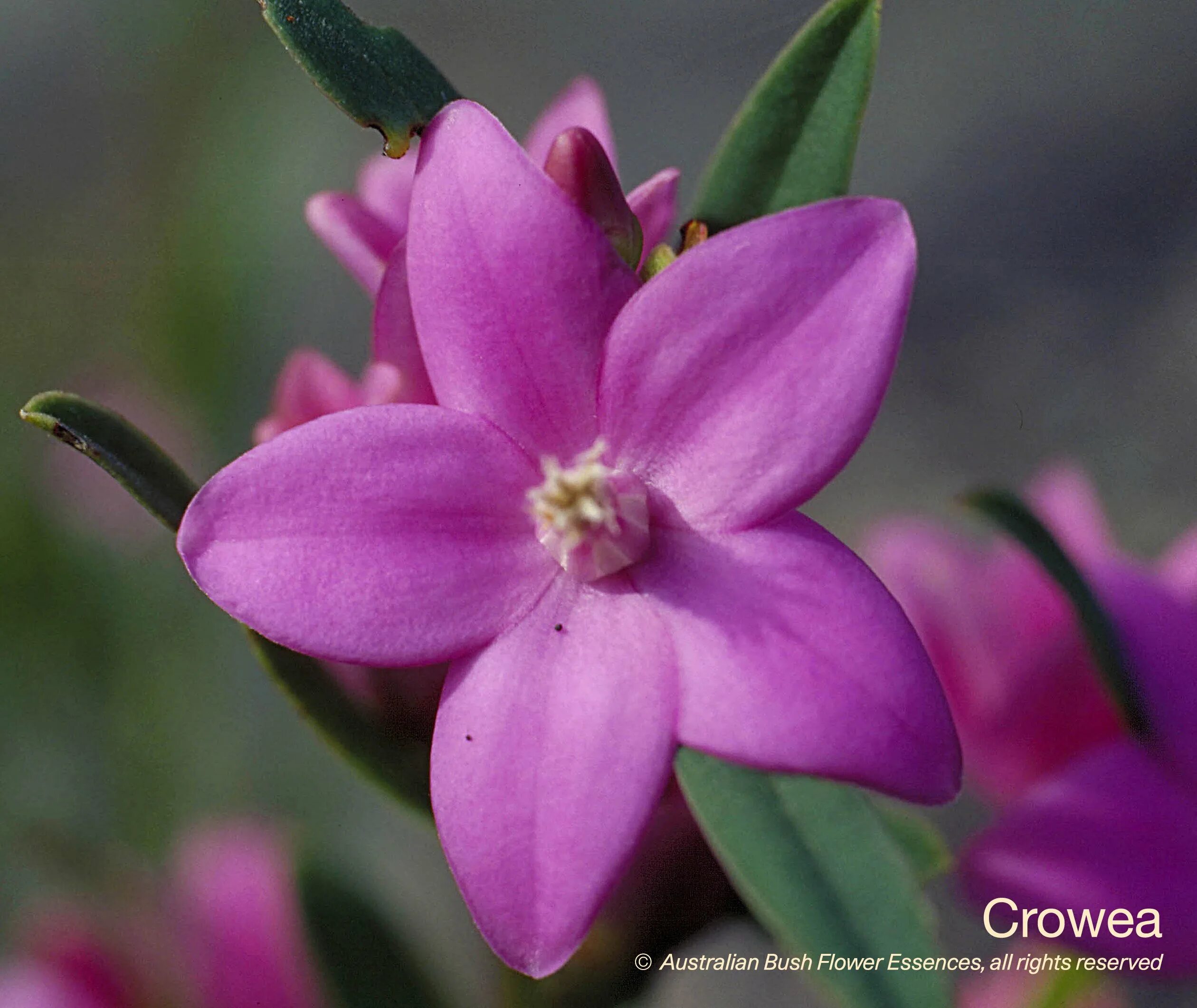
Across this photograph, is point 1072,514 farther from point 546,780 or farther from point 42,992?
point 42,992

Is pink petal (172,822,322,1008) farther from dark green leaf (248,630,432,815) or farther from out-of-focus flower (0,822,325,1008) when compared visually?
dark green leaf (248,630,432,815)

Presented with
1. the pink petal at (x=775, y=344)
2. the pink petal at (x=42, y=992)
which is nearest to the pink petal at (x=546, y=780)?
the pink petal at (x=775, y=344)

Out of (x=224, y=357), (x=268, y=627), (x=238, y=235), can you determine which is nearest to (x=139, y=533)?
(x=224, y=357)

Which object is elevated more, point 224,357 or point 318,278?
point 224,357

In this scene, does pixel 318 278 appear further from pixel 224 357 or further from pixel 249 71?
pixel 224 357

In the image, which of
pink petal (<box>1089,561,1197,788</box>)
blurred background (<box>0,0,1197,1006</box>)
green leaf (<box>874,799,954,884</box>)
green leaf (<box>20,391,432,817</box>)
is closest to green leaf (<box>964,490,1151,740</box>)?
pink petal (<box>1089,561,1197,788</box>)

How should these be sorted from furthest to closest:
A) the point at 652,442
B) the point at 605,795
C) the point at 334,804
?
the point at 334,804 < the point at 652,442 < the point at 605,795

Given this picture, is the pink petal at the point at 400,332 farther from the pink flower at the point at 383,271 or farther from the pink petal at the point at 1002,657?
the pink petal at the point at 1002,657
